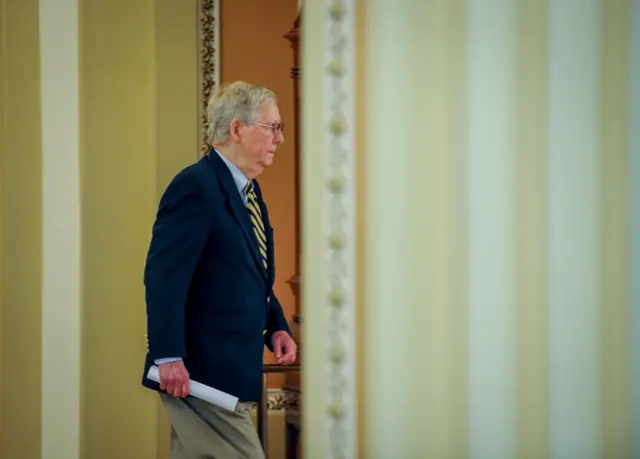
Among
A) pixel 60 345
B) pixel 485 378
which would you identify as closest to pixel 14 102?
pixel 60 345

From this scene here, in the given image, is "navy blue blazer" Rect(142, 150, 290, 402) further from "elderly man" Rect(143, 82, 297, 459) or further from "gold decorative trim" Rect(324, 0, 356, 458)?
"gold decorative trim" Rect(324, 0, 356, 458)

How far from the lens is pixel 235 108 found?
7.21 feet

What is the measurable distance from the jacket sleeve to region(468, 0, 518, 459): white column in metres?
0.87

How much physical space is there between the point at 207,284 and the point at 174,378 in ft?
0.74

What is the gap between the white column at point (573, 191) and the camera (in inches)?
49.8

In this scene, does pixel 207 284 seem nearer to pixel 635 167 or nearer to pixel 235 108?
pixel 235 108

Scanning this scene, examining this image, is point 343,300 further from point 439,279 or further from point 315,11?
point 315,11

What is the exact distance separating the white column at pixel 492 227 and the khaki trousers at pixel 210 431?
0.86m

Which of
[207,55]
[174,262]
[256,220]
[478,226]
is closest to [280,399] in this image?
[207,55]

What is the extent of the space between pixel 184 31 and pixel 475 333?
2.46 metres

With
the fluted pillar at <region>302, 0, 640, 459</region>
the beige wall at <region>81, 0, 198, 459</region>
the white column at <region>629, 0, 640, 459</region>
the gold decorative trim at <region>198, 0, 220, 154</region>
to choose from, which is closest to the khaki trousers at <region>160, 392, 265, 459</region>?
the fluted pillar at <region>302, 0, 640, 459</region>

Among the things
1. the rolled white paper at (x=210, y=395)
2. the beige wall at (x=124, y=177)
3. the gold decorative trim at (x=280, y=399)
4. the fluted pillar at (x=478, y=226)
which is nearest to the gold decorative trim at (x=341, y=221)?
the fluted pillar at (x=478, y=226)

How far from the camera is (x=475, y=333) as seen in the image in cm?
126

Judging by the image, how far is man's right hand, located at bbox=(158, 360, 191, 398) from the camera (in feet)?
6.41
